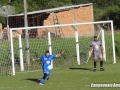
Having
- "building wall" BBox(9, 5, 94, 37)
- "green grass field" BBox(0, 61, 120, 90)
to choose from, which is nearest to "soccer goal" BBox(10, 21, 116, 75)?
"green grass field" BBox(0, 61, 120, 90)

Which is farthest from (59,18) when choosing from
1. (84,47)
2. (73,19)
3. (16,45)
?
(16,45)

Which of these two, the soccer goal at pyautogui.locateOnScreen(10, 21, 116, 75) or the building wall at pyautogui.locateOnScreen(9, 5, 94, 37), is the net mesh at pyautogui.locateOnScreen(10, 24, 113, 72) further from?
the building wall at pyautogui.locateOnScreen(9, 5, 94, 37)

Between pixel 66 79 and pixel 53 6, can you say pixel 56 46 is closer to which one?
pixel 66 79

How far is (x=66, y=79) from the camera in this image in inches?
716


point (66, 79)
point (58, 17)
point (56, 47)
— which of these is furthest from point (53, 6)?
point (66, 79)

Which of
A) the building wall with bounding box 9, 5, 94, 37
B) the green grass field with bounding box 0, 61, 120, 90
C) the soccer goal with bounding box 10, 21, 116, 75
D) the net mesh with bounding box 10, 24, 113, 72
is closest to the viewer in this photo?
the green grass field with bounding box 0, 61, 120, 90

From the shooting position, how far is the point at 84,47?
26.3m

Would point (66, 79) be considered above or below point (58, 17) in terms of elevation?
below

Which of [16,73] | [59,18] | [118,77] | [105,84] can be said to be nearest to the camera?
[105,84]

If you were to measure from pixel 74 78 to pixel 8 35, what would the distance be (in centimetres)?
550

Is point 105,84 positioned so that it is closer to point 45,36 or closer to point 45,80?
point 45,80

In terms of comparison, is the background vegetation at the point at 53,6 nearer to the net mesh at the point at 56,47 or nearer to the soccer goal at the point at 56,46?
the net mesh at the point at 56,47

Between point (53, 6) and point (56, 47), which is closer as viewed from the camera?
point (56, 47)

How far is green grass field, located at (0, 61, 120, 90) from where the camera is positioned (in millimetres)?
16156
